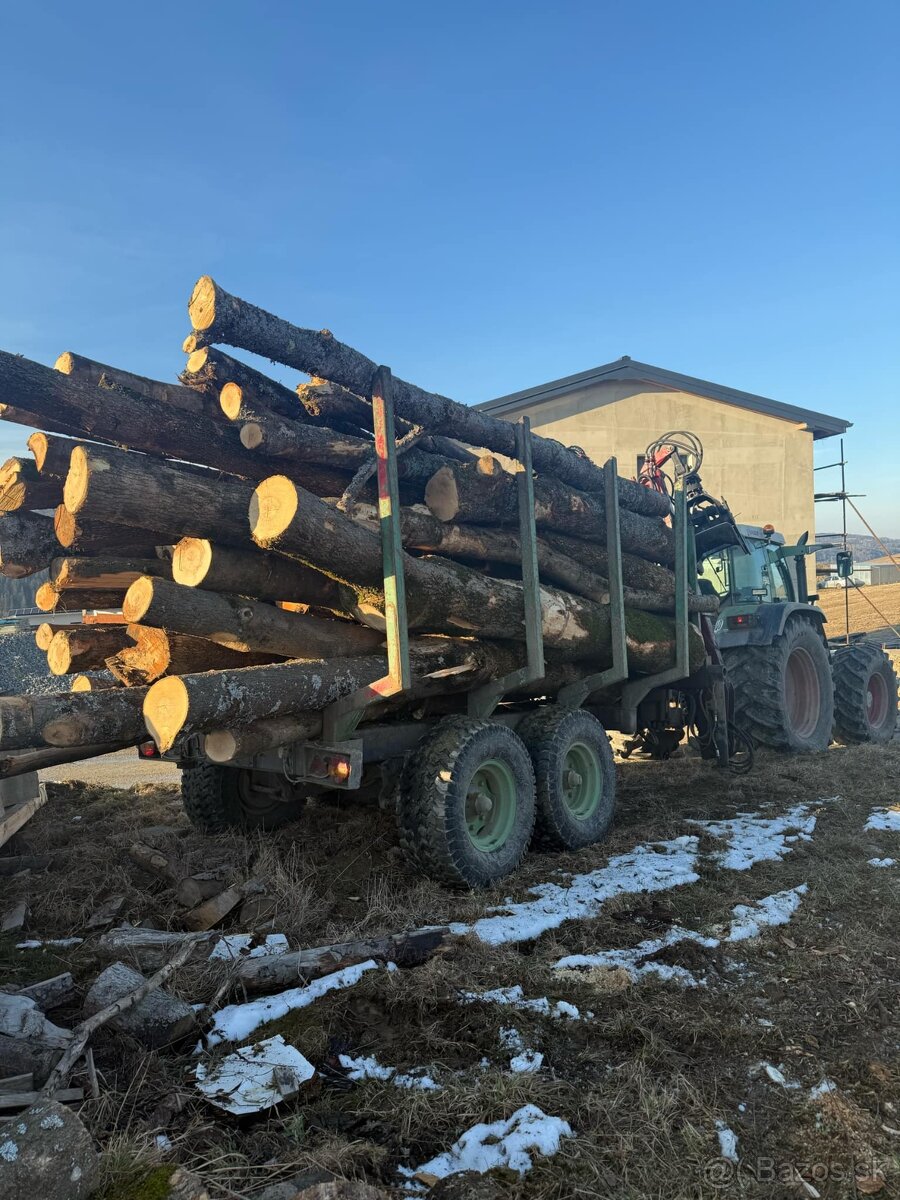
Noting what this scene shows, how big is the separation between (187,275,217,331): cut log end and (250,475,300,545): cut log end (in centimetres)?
90

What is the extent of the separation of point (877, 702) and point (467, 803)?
8658mm

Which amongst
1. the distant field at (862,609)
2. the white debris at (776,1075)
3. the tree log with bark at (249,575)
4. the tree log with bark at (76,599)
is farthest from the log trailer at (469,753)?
the distant field at (862,609)

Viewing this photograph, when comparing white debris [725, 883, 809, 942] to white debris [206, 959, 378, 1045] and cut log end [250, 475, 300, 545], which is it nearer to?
white debris [206, 959, 378, 1045]

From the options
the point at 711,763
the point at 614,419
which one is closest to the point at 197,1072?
the point at 711,763

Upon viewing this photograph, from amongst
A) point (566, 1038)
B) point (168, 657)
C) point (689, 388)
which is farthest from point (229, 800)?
point (689, 388)

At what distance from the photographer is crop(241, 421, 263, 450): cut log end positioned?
4.54m

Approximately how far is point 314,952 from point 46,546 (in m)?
2.91

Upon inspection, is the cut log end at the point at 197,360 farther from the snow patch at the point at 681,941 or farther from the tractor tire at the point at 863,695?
the tractor tire at the point at 863,695

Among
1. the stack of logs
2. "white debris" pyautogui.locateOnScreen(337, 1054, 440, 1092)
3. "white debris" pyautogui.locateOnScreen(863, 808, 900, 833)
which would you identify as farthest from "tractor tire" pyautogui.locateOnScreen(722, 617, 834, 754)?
"white debris" pyautogui.locateOnScreen(337, 1054, 440, 1092)

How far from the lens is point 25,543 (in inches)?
189

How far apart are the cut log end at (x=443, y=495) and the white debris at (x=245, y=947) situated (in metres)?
2.82

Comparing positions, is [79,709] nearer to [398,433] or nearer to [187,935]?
[187,935]

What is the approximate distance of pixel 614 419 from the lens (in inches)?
797

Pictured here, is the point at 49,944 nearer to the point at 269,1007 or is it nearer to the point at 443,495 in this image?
the point at 269,1007
